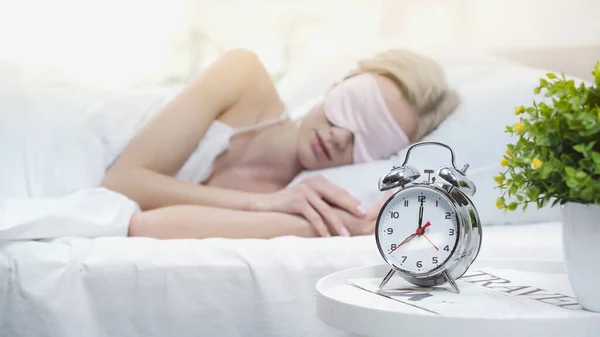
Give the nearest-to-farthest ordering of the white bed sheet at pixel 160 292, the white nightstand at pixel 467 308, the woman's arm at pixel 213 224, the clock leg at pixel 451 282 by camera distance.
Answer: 1. the white nightstand at pixel 467 308
2. the clock leg at pixel 451 282
3. the white bed sheet at pixel 160 292
4. the woman's arm at pixel 213 224

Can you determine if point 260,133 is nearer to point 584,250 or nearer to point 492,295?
point 492,295

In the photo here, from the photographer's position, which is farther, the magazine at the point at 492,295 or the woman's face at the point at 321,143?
the woman's face at the point at 321,143

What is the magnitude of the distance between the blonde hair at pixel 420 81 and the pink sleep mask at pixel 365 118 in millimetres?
46

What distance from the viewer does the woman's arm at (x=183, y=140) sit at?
1822 mm

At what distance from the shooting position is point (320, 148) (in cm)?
189

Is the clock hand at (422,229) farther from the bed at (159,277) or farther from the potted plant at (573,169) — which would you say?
the bed at (159,277)

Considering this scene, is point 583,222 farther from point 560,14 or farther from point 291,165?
point 560,14

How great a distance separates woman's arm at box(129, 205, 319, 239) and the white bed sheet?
0.28 m

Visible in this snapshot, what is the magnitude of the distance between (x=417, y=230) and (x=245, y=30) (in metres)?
1.07

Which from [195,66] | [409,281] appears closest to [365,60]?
[195,66]

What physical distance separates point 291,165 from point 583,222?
1082 mm

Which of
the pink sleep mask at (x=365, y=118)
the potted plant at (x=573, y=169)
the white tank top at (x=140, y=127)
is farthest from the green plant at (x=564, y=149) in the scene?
the white tank top at (x=140, y=127)

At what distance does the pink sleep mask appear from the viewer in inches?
73.7

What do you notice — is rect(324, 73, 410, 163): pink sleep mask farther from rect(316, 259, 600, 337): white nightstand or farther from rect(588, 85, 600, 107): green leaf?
rect(588, 85, 600, 107): green leaf
